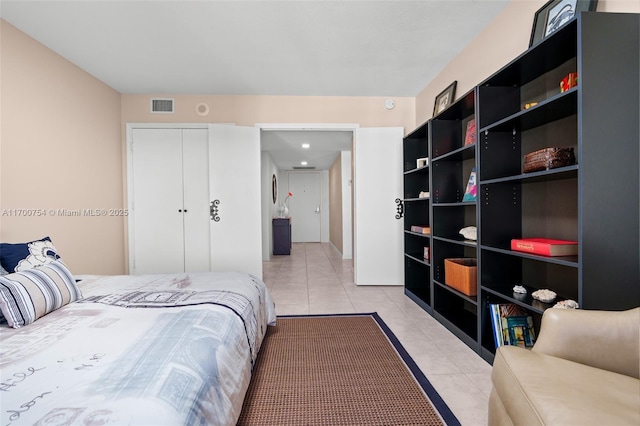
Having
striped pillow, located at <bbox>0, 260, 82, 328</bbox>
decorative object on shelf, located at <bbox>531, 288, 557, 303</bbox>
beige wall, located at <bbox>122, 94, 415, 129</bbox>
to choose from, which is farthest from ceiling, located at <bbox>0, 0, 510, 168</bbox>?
decorative object on shelf, located at <bbox>531, 288, 557, 303</bbox>

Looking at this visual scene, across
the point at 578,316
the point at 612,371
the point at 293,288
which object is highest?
the point at 578,316

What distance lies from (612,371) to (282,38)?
3013 mm

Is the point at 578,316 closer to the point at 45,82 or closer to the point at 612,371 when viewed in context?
the point at 612,371

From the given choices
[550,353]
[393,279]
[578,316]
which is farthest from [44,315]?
[393,279]

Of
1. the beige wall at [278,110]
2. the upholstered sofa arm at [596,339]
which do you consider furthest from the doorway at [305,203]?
the upholstered sofa arm at [596,339]

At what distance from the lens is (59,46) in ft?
9.31

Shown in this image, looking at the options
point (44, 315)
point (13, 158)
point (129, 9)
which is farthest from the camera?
point (13, 158)

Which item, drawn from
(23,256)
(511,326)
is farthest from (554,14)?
(23,256)

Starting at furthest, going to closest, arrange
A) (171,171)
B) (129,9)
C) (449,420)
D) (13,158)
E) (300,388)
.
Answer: (171,171), (13,158), (129,9), (300,388), (449,420)

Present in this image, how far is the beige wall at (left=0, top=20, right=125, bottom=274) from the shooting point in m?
2.50

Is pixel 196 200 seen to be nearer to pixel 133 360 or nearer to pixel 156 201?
pixel 156 201

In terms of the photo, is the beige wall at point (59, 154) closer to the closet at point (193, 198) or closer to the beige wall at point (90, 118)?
the beige wall at point (90, 118)

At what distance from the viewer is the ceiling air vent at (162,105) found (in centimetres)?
404

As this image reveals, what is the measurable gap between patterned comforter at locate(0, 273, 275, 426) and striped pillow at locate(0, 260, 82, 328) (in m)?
0.06
